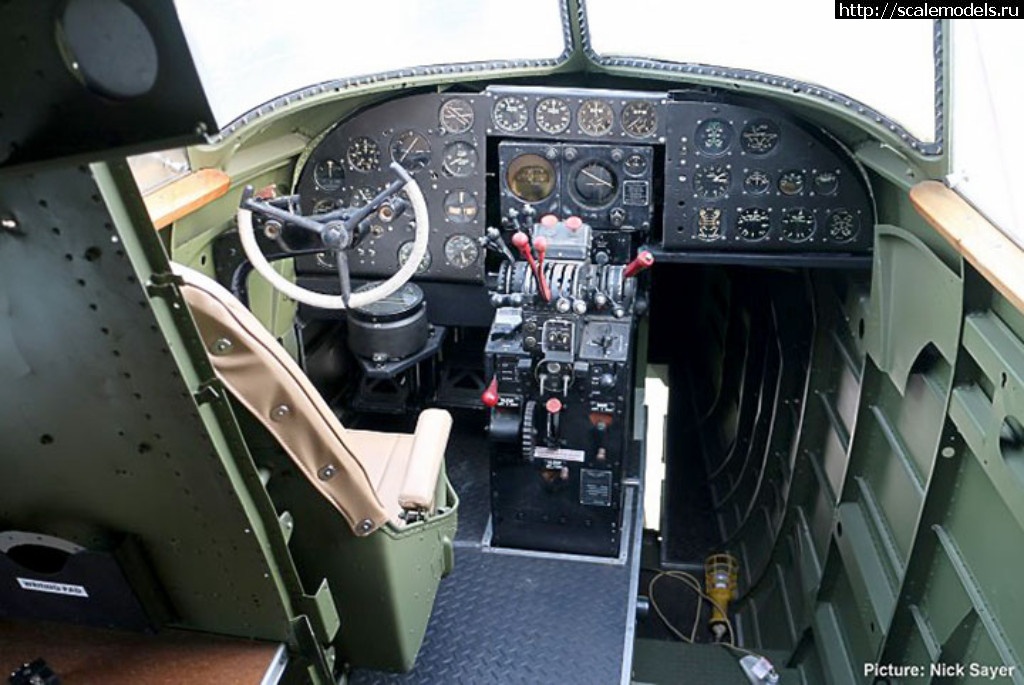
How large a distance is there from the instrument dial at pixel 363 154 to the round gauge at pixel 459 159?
0.28m

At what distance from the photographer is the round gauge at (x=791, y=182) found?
3109 millimetres

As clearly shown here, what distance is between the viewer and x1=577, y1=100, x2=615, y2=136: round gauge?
3.17 m

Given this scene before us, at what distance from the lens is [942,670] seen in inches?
83.5

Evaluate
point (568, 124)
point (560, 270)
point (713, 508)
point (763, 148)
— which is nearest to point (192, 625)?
point (560, 270)

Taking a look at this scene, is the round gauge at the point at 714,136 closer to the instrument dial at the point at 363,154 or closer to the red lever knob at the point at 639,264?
the red lever knob at the point at 639,264

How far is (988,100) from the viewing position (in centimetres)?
210

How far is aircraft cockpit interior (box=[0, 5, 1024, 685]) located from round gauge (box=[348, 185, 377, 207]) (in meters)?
0.03

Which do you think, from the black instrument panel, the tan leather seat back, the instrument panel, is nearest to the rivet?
the tan leather seat back

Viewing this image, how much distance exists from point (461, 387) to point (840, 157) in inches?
73.3

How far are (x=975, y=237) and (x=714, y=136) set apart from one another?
1330 mm

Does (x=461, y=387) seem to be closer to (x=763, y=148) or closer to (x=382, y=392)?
(x=382, y=392)

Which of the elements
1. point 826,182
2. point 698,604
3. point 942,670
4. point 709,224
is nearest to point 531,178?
point 709,224

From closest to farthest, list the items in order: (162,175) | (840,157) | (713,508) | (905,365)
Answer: (905,365)
(162,175)
(840,157)
(713,508)

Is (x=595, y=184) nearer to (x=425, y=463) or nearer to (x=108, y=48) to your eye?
(x=425, y=463)
